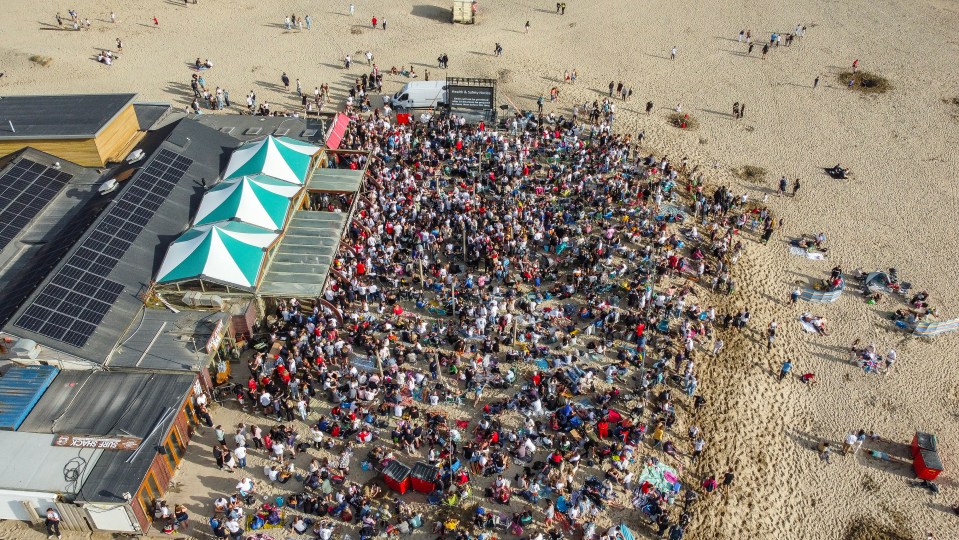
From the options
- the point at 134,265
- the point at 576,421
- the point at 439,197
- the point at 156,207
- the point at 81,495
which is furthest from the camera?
the point at 439,197

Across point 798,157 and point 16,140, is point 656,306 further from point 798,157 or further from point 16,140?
point 16,140

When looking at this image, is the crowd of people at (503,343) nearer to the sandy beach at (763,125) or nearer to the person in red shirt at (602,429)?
the person in red shirt at (602,429)

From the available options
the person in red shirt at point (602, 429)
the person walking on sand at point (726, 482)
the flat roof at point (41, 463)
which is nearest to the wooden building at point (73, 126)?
the flat roof at point (41, 463)

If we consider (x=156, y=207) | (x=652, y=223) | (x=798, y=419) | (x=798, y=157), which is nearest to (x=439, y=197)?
(x=652, y=223)

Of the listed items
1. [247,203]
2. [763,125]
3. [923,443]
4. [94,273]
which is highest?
[763,125]

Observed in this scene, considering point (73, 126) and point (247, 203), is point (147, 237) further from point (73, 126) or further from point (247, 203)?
point (73, 126)

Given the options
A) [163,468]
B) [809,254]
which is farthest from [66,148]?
[809,254]
